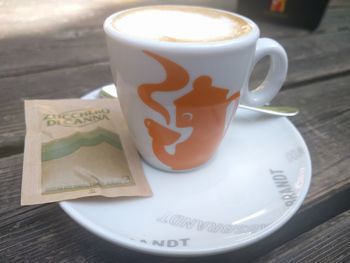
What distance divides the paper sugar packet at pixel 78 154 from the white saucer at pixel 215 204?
0.07 feet

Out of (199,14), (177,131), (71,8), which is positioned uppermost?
(199,14)

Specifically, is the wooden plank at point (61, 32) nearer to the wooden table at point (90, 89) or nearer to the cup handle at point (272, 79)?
the wooden table at point (90, 89)

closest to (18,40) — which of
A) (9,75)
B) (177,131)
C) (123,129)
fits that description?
(9,75)

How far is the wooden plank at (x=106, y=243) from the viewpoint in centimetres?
40

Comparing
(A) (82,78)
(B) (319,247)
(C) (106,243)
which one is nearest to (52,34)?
(A) (82,78)

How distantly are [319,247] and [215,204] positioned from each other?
5.3 inches

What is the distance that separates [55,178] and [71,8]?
2.83 ft

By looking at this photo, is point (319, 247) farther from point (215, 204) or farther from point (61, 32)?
point (61, 32)

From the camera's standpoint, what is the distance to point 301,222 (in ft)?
1.55

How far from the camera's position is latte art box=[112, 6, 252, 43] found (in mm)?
456

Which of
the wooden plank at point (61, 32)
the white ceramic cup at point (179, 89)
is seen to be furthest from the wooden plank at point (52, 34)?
the white ceramic cup at point (179, 89)

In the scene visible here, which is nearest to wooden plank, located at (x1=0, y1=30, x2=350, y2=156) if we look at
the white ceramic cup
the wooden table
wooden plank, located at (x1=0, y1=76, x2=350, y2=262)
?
the wooden table

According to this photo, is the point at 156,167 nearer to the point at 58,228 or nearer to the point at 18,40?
the point at 58,228

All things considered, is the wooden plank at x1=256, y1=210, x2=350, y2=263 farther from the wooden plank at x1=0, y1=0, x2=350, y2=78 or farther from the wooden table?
the wooden plank at x1=0, y1=0, x2=350, y2=78
